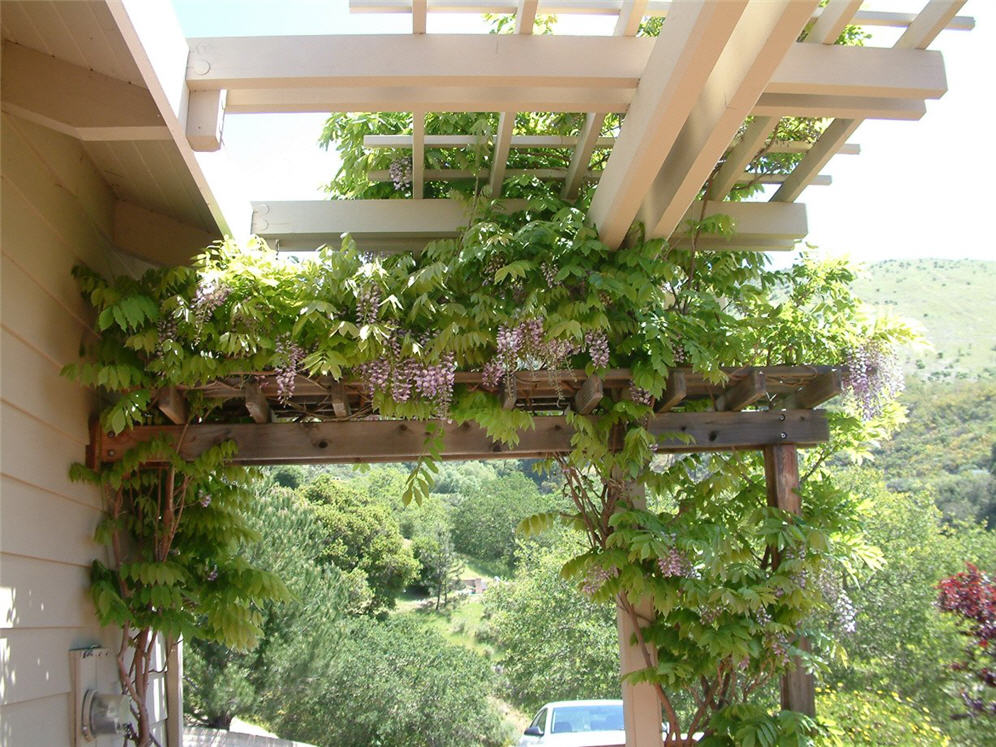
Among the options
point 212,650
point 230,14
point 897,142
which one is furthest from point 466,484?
point 230,14

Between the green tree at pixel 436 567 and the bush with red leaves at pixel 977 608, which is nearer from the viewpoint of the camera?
the bush with red leaves at pixel 977 608

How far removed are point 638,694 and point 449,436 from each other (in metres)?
1.38

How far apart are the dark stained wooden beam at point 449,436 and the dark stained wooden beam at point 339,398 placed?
155mm

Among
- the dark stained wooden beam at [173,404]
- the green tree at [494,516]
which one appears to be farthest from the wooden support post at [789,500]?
the green tree at [494,516]

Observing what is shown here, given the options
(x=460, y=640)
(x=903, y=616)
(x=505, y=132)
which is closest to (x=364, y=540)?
(x=460, y=640)

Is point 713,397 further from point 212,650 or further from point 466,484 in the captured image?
point 466,484

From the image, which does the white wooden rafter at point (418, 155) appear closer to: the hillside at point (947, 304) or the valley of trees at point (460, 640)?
the valley of trees at point (460, 640)

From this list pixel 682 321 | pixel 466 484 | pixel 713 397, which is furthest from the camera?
pixel 466 484

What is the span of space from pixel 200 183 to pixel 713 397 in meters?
2.41

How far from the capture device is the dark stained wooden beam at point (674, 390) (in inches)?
140

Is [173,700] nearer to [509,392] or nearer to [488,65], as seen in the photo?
[509,392]

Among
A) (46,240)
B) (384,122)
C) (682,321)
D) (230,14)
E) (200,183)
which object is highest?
(230,14)

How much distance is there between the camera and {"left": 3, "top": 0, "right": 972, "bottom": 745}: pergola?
2.43 meters

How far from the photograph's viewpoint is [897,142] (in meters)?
26.2
